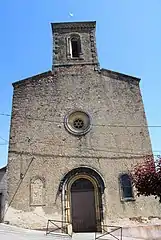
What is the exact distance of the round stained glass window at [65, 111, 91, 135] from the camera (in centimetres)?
1540

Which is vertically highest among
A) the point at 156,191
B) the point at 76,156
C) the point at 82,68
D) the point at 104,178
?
the point at 82,68

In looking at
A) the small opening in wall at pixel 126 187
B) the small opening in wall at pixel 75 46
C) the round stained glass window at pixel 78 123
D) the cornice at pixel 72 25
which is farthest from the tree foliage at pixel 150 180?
the cornice at pixel 72 25

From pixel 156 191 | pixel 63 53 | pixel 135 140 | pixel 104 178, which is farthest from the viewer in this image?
pixel 63 53

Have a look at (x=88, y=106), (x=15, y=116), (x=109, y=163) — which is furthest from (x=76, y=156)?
(x=15, y=116)

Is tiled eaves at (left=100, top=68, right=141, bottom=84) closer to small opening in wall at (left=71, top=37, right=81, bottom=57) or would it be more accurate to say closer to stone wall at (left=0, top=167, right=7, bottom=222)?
small opening in wall at (left=71, top=37, right=81, bottom=57)

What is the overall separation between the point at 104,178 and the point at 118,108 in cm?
426

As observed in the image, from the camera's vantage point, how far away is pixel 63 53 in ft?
59.6

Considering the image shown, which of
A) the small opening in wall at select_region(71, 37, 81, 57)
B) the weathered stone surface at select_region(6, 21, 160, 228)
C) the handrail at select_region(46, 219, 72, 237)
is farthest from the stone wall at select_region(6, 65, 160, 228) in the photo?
the small opening in wall at select_region(71, 37, 81, 57)

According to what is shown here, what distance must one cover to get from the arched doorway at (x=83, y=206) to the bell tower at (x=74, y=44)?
7566mm

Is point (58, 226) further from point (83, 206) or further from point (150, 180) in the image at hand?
point (150, 180)

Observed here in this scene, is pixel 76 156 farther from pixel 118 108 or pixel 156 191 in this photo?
pixel 156 191

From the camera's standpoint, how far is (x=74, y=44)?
62.4ft

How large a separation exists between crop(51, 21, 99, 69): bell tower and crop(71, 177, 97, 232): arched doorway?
7.57 meters

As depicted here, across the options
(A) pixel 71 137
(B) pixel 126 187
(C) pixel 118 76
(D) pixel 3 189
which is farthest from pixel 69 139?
(C) pixel 118 76
